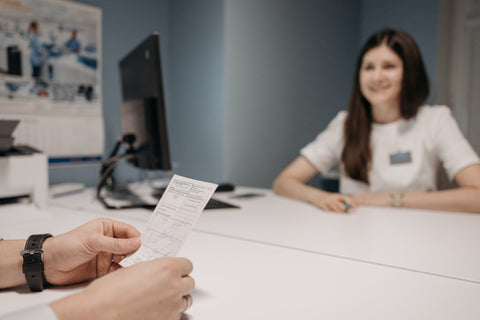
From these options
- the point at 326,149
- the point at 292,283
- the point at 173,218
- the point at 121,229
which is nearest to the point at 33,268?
the point at 121,229

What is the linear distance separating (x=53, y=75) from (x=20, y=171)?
0.66 m

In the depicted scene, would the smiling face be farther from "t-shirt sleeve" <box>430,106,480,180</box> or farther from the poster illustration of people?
the poster illustration of people

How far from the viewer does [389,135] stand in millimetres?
1713

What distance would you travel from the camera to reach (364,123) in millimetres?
1763

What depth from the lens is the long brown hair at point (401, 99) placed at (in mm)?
1652

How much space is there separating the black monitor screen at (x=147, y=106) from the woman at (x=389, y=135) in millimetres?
618

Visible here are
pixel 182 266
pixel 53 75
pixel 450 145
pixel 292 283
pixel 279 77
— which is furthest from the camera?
pixel 279 77

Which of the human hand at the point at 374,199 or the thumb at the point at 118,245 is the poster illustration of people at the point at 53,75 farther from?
the human hand at the point at 374,199

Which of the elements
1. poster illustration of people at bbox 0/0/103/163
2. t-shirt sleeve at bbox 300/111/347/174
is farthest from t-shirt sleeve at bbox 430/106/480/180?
poster illustration of people at bbox 0/0/103/163

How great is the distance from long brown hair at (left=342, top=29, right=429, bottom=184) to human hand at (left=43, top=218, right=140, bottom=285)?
132 centimetres

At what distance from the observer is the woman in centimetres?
162

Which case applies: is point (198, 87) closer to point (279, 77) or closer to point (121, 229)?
point (279, 77)

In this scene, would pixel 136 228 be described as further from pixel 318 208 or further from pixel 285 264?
pixel 318 208

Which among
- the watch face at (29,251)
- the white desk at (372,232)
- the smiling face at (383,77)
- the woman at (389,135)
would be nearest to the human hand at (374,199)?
the white desk at (372,232)
